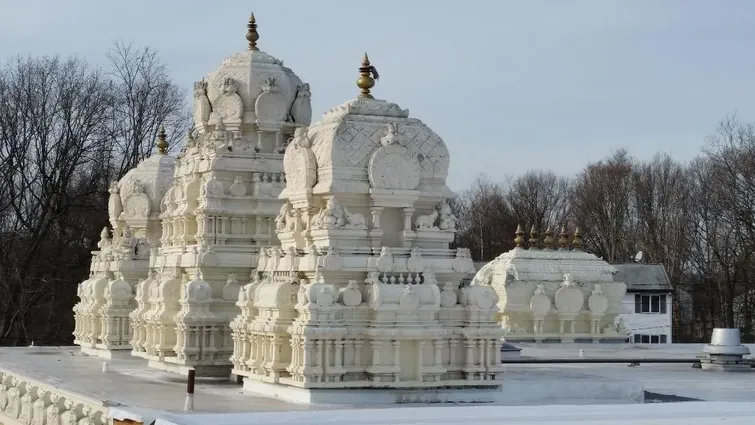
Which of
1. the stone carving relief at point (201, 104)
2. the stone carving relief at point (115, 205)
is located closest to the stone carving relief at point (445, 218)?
the stone carving relief at point (201, 104)

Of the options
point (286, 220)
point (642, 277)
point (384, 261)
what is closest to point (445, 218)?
point (384, 261)

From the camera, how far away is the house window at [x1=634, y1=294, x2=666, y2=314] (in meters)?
57.7

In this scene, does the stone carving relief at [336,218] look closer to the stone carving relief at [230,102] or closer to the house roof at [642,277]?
the stone carving relief at [230,102]

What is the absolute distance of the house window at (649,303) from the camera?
Answer: 57.7 meters

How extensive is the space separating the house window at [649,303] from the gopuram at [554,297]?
1101 centimetres

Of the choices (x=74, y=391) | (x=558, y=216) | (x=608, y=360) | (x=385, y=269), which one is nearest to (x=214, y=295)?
(x=74, y=391)

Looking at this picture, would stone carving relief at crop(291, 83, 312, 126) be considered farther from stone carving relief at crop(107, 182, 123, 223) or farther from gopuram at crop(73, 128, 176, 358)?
stone carving relief at crop(107, 182, 123, 223)

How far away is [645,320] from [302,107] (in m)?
26.6

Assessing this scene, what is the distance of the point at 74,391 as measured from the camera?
98.4ft

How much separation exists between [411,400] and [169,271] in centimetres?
1060

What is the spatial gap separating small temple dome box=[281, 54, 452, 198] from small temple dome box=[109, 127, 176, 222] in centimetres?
1438

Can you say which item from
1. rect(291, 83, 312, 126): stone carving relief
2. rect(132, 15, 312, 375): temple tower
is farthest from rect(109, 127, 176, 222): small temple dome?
rect(291, 83, 312, 126): stone carving relief

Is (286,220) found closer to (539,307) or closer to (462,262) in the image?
(462,262)

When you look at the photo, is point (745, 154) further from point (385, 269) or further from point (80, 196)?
point (385, 269)
